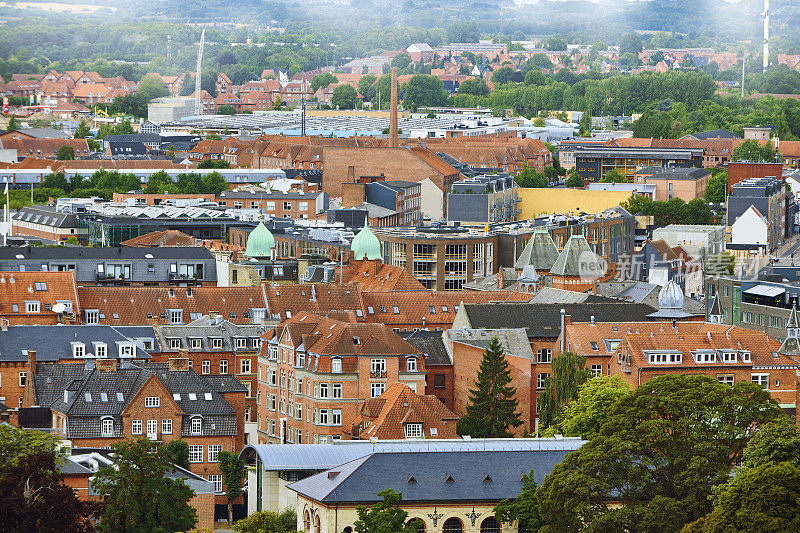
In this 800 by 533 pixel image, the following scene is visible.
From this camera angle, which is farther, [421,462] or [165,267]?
[165,267]

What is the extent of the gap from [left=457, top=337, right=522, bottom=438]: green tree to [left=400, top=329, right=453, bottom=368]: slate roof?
5.29 metres

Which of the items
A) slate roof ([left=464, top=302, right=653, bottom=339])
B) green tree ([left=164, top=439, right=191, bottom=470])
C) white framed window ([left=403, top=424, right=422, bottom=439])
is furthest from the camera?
slate roof ([left=464, top=302, right=653, bottom=339])

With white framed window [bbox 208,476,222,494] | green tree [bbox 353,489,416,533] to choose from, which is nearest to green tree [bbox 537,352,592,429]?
white framed window [bbox 208,476,222,494]

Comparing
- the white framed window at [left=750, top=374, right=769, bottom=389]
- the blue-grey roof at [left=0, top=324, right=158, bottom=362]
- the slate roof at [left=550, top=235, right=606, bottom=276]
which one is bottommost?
the white framed window at [left=750, top=374, right=769, bottom=389]

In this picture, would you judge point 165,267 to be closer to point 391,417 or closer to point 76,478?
point 391,417

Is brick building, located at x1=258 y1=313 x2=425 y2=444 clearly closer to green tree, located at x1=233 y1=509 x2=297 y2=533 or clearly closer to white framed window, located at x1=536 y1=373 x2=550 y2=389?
white framed window, located at x1=536 y1=373 x2=550 y2=389

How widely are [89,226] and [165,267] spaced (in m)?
30.2

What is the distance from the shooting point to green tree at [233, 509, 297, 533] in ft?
215

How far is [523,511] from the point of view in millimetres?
64438

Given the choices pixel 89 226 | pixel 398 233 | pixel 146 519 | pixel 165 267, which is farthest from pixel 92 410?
pixel 89 226

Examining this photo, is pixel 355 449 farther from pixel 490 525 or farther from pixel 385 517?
pixel 385 517

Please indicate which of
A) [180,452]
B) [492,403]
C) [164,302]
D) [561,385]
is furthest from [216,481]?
[164,302]

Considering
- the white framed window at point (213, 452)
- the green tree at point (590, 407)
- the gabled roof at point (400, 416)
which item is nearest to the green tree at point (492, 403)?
the gabled roof at point (400, 416)

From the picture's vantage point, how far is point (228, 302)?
353 feet
